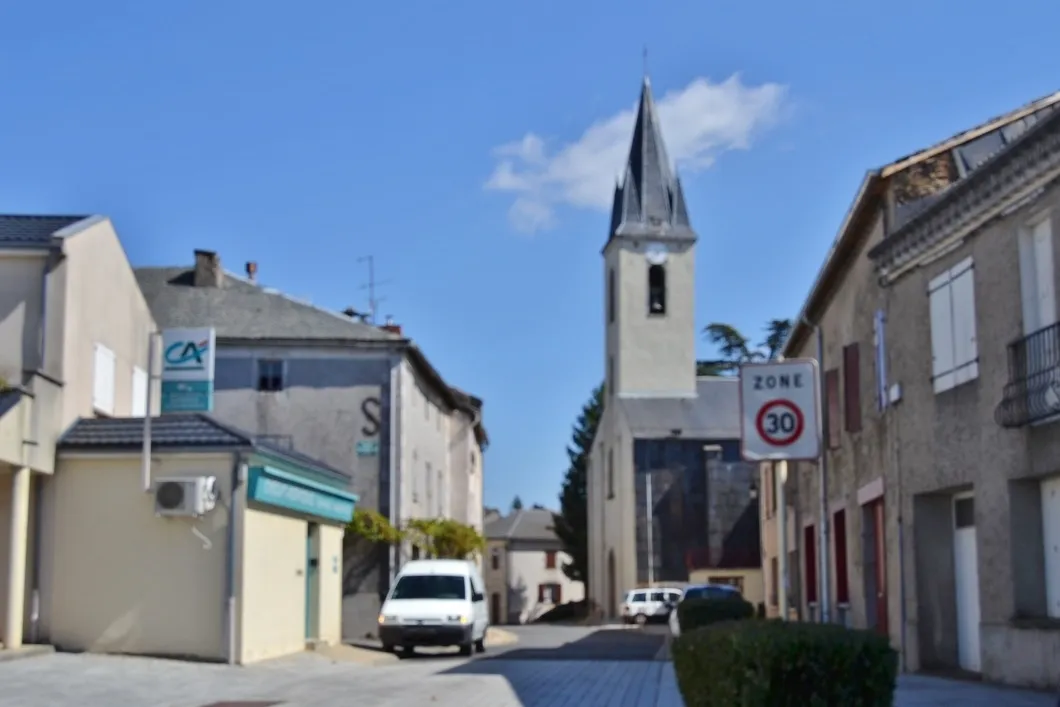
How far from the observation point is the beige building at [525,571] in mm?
87750

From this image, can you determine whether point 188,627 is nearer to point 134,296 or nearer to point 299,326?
point 134,296

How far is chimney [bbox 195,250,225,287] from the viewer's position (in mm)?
35531

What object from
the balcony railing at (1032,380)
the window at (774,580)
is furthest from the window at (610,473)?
the balcony railing at (1032,380)

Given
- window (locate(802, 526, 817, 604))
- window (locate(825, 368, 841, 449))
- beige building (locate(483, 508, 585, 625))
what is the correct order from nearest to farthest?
window (locate(825, 368, 841, 449)) < window (locate(802, 526, 817, 604)) < beige building (locate(483, 508, 585, 625))

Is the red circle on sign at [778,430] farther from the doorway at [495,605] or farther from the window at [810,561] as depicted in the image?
the doorway at [495,605]

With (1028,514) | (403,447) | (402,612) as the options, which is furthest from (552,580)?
(1028,514)

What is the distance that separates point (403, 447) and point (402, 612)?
826 cm

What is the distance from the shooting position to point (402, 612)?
26.1 m

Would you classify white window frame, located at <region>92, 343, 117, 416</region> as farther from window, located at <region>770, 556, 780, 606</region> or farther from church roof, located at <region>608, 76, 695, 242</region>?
church roof, located at <region>608, 76, 695, 242</region>

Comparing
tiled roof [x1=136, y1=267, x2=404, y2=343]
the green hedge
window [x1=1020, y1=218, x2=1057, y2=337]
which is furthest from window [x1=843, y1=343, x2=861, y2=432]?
the green hedge

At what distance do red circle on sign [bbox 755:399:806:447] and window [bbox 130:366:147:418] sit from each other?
1535cm

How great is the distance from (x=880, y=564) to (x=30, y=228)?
1450 centimetres

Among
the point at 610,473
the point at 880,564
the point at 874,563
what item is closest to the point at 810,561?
the point at 874,563

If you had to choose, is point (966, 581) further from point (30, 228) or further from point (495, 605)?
point (495, 605)
